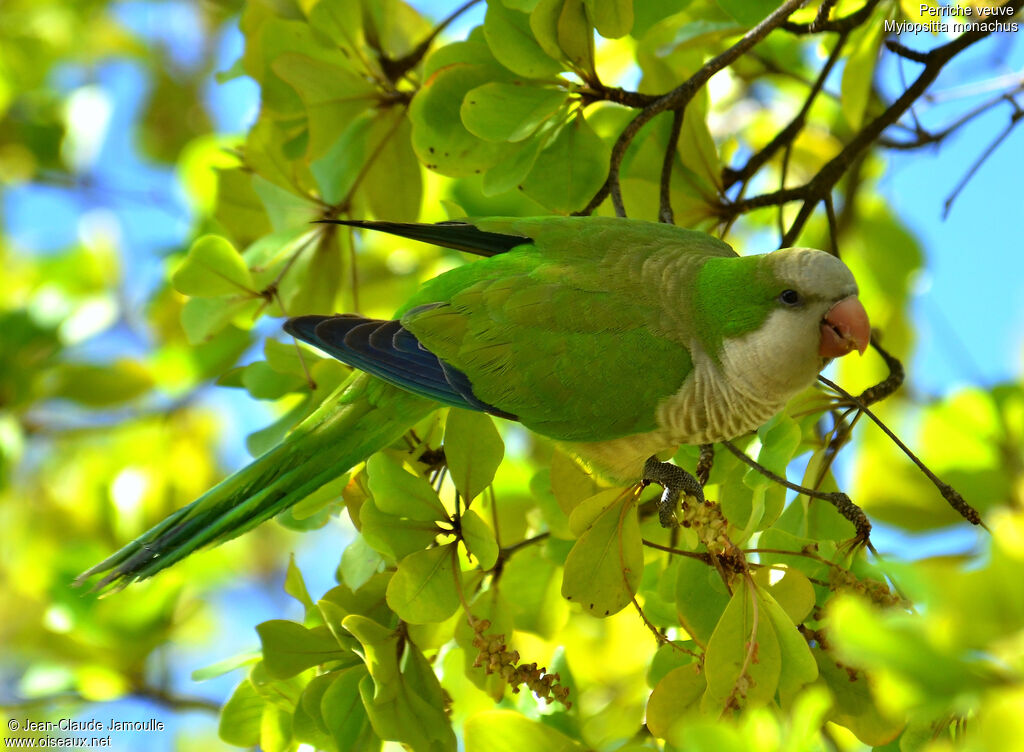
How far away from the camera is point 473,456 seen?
174 cm

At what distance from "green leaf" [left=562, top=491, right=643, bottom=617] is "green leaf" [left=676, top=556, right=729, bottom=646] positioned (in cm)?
11

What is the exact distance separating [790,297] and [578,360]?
0.44 meters

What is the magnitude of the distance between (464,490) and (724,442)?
20.8 inches

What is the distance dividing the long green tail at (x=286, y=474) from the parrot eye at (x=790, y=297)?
760 mm

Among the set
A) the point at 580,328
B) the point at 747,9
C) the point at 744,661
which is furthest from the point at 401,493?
the point at 747,9

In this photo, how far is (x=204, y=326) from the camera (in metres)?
2.06

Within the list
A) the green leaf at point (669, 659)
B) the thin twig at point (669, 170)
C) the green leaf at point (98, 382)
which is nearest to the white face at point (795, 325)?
the thin twig at point (669, 170)

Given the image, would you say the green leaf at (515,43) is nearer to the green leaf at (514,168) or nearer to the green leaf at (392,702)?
the green leaf at (514,168)

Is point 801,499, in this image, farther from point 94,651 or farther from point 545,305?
point 94,651

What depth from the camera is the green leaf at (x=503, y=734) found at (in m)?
1.58

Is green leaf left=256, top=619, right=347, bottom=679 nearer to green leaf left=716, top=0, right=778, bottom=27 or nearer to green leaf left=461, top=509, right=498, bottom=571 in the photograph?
green leaf left=461, top=509, right=498, bottom=571

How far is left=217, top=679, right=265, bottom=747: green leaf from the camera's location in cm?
179

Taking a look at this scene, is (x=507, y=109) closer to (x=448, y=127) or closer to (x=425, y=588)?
(x=448, y=127)

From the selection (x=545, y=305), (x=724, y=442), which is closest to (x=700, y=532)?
(x=724, y=442)
